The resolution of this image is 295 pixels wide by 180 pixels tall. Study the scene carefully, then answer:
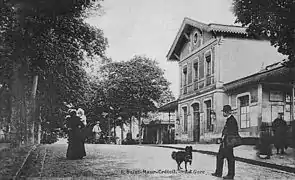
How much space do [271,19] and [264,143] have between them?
2.75ft

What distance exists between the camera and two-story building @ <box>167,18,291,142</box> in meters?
2.67

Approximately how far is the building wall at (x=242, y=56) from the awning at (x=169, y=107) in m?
0.34

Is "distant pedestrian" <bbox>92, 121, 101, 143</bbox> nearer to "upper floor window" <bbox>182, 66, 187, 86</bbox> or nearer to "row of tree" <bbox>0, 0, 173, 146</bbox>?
"row of tree" <bbox>0, 0, 173, 146</bbox>

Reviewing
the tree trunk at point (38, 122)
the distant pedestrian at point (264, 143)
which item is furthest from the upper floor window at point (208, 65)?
the tree trunk at point (38, 122)

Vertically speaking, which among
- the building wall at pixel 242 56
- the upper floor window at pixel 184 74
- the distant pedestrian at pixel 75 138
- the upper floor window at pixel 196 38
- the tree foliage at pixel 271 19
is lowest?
the distant pedestrian at pixel 75 138

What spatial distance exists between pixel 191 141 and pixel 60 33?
42.9 inches

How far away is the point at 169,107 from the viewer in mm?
2611

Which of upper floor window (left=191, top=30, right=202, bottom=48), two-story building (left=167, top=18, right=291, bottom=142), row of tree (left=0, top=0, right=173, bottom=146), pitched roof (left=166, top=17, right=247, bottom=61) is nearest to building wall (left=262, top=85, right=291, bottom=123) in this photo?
two-story building (left=167, top=18, right=291, bottom=142)

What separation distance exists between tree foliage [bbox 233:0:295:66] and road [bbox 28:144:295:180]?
820 mm

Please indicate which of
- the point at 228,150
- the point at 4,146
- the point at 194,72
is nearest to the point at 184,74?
the point at 194,72

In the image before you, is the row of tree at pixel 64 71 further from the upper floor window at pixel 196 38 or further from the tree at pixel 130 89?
the upper floor window at pixel 196 38

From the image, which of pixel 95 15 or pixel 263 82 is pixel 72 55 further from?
pixel 263 82

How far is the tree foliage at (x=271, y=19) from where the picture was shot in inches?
109

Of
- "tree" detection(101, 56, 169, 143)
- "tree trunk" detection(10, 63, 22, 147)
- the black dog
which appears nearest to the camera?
"tree" detection(101, 56, 169, 143)
